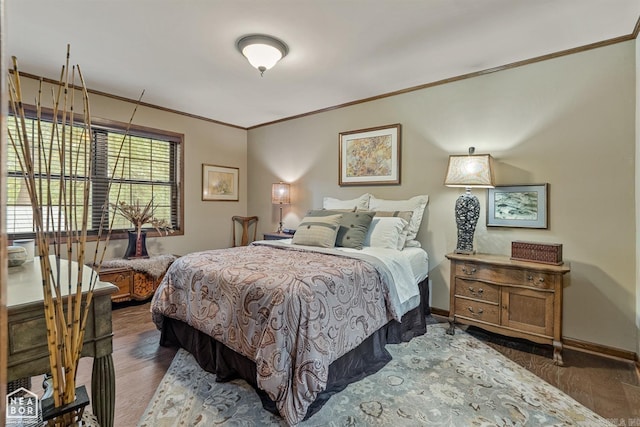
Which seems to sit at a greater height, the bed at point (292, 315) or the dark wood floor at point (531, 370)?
the bed at point (292, 315)

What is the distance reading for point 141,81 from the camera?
11.1 feet

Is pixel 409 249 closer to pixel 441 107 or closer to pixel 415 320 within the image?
pixel 415 320

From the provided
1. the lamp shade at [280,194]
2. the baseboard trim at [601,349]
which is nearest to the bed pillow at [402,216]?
the baseboard trim at [601,349]

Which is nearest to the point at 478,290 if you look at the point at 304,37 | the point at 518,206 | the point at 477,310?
the point at 477,310

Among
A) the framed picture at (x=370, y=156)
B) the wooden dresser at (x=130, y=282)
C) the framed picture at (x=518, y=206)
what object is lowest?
the wooden dresser at (x=130, y=282)

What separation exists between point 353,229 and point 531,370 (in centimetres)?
172

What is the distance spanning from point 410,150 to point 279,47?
1816 mm

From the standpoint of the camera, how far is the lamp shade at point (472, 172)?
9.12ft

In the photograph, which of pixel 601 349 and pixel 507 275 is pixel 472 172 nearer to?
pixel 507 275

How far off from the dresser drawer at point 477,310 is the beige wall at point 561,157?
23.4 inches

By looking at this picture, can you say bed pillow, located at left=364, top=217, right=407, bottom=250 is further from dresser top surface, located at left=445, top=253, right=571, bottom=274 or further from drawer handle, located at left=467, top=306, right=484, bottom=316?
drawer handle, located at left=467, top=306, right=484, bottom=316

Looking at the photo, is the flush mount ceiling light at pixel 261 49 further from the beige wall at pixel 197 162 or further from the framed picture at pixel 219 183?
the framed picture at pixel 219 183

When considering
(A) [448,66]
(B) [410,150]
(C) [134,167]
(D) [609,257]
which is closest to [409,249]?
(B) [410,150]

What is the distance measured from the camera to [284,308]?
1658 millimetres
